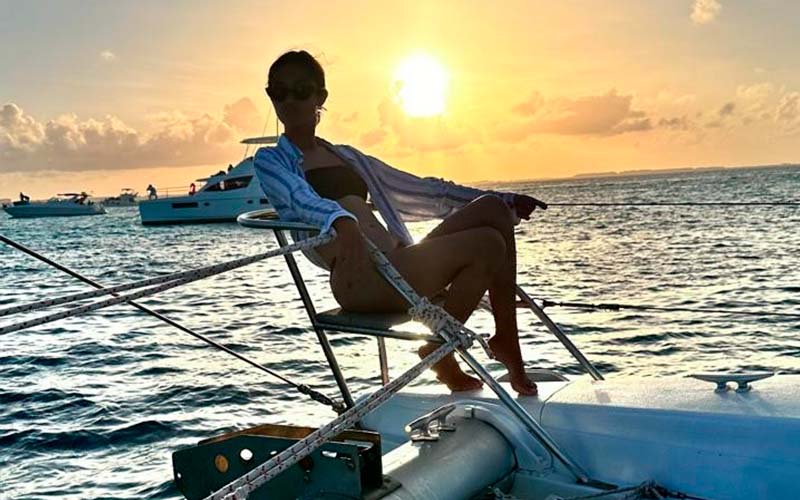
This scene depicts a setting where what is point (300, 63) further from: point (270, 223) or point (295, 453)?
point (295, 453)

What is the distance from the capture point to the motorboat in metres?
47.6

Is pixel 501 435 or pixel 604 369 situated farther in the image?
pixel 604 369

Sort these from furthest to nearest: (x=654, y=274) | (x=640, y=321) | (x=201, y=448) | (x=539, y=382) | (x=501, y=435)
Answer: (x=654, y=274) → (x=640, y=321) → (x=539, y=382) → (x=501, y=435) → (x=201, y=448)

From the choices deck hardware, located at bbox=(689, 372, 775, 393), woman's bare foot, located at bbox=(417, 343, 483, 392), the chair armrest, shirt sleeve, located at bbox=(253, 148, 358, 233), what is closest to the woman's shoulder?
shirt sleeve, located at bbox=(253, 148, 358, 233)

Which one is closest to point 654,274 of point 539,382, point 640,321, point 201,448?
point 640,321

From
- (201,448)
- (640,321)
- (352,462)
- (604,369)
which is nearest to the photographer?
(352,462)

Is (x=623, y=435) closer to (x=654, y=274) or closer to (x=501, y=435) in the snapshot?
(x=501, y=435)

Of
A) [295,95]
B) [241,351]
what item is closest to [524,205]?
[295,95]

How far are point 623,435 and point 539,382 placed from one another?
0.68m

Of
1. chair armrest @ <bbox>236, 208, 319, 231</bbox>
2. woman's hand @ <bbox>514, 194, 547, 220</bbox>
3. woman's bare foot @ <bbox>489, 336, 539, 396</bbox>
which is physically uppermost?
woman's hand @ <bbox>514, 194, 547, 220</bbox>

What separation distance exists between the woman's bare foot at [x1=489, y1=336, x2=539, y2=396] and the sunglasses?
120 cm

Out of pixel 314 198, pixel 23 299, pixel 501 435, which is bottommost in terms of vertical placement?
pixel 23 299

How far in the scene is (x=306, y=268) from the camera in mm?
18297

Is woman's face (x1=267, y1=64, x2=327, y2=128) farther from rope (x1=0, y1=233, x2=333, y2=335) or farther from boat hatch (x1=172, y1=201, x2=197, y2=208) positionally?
boat hatch (x1=172, y1=201, x2=197, y2=208)
